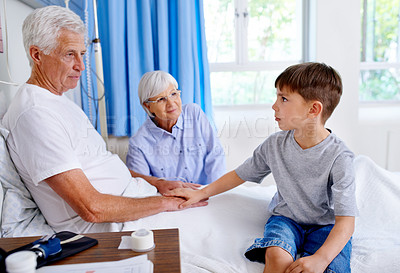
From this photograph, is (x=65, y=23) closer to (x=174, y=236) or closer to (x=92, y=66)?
(x=174, y=236)

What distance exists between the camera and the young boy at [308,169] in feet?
3.52

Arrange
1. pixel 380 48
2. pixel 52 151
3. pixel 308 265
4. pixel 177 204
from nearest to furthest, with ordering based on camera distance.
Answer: pixel 308 265 < pixel 52 151 < pixel 177 204 < pixel 380 48

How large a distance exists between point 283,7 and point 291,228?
222 centimetres

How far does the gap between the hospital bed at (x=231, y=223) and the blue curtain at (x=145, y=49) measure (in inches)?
47.7

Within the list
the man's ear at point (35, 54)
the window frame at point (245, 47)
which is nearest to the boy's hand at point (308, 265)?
the man's ear at point (35, 54)

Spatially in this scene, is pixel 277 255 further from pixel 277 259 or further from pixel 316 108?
pixel 316 108

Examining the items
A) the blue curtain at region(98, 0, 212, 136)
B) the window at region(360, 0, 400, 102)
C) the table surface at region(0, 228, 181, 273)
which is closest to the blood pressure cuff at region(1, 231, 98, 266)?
the table surface at region(0, 228, 181, 273)

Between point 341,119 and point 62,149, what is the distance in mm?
2171

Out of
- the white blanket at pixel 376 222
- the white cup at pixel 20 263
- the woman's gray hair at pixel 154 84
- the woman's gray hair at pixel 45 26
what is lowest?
the white blanket at pixel 376 222

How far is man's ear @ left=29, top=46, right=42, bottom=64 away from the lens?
1293 millimetres

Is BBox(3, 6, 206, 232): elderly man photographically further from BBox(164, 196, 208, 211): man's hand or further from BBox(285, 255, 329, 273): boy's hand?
BBox(285, 255, 329, 273): boy's hand

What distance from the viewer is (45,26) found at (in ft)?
4.16

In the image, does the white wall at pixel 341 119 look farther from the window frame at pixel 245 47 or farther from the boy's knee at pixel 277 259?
the boy's knee at pixel 277 259

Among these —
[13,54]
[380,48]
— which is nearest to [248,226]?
[13,54]
